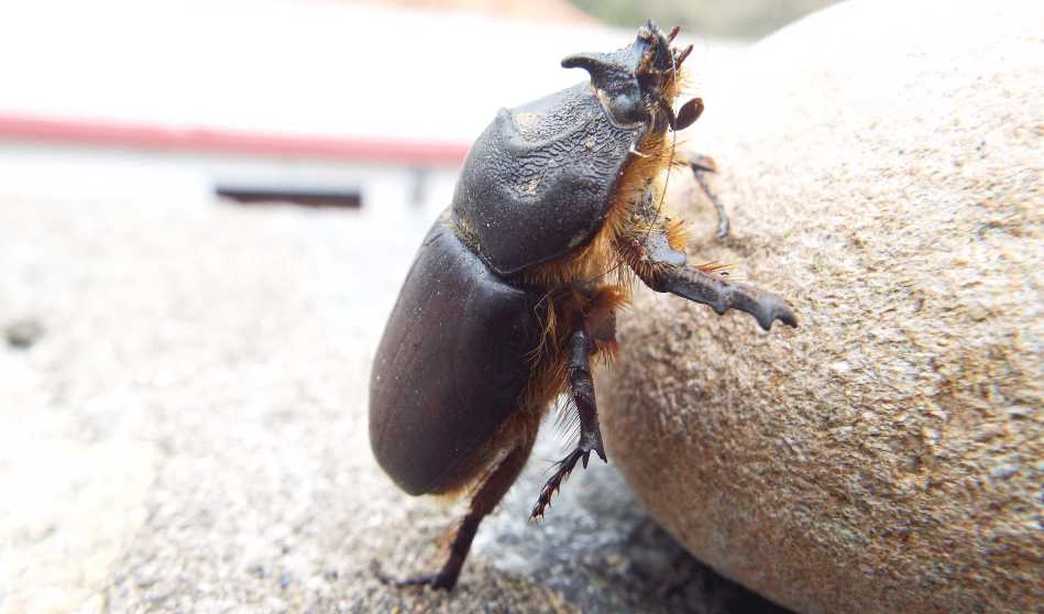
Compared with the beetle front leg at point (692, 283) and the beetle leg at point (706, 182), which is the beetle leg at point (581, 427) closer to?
the beetle front leg at point (692, 283)

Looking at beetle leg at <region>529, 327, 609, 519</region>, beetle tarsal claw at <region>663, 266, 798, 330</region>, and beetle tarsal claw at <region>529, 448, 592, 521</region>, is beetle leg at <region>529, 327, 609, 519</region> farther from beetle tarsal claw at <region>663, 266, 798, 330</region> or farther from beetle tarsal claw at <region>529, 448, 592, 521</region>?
beetle tarsal claw at <region>663, 266, 798, 330</region>

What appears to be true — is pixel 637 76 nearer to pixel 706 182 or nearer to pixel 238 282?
pixel 706 182

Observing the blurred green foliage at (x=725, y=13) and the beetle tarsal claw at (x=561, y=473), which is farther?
the blurred green foliage at (x=725, y=13)

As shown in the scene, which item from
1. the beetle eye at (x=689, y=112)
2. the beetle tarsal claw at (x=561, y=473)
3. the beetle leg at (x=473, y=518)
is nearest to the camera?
the beetle tarsal claw at (x=561, y=473)

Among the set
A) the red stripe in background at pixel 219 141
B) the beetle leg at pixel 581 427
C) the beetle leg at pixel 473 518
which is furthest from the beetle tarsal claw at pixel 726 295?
the red stripe in background at pixel 219 141

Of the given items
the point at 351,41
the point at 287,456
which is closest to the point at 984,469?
the point at 287,456

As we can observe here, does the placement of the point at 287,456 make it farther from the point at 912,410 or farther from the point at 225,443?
the point at 912,410
